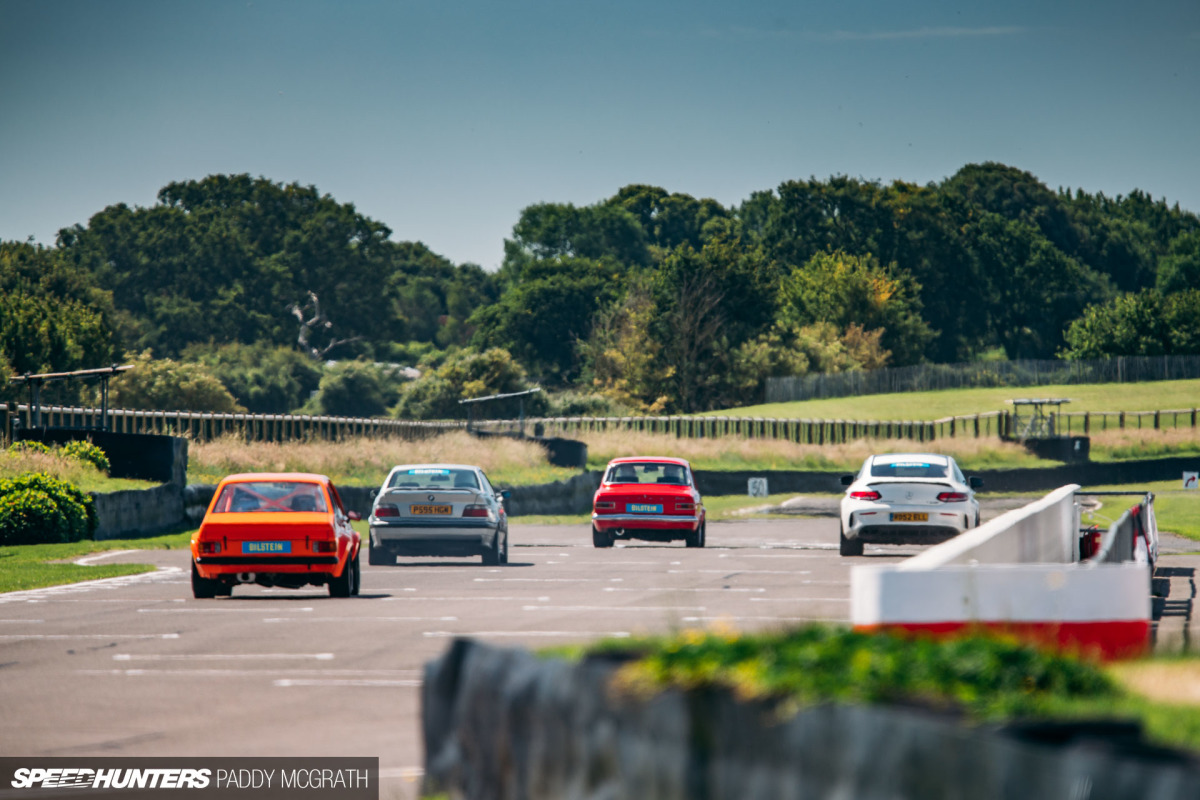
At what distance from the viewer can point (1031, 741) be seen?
11.4 ft

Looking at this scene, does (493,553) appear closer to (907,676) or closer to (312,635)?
(312,635)

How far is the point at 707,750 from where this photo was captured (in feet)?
13.9

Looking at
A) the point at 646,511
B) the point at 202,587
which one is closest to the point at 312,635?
the point at 202,587

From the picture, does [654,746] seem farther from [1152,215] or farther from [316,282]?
[1152,215]

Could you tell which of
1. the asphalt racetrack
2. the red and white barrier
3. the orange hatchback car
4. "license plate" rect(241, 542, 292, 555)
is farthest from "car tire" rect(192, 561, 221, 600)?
the red and white barrier

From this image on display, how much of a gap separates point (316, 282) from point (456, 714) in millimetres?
120957

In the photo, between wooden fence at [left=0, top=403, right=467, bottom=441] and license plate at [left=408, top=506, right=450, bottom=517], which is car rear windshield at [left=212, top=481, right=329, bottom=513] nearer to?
license plate at [left=408, top=506, right=450, bottom=517]

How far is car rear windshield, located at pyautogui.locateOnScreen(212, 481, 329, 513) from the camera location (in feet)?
57.9

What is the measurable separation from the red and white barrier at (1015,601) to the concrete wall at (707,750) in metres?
1.81

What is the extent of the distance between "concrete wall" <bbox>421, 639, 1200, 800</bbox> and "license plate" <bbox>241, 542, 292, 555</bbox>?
1160cm

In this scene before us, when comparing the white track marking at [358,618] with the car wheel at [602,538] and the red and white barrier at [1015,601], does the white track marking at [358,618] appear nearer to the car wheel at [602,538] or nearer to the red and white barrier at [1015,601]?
the red and white barrier at [1015,601]

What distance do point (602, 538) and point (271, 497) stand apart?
11157 mm

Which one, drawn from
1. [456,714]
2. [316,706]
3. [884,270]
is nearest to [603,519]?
[316,706]

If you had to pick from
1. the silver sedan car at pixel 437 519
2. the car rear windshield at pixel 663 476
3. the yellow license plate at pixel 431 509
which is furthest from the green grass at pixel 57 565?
the car rear windshield at pixel 663 476
